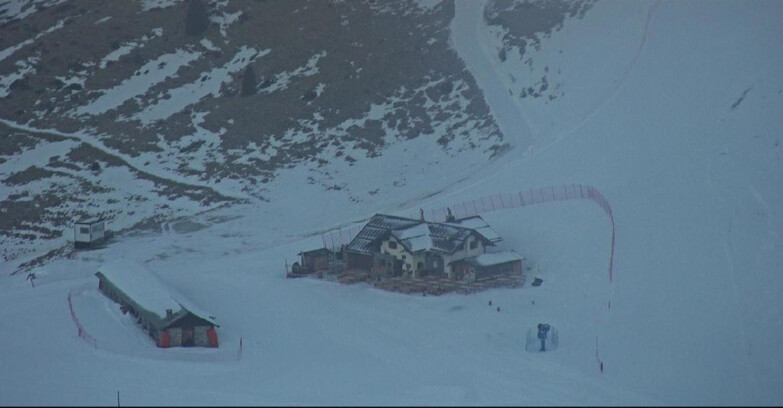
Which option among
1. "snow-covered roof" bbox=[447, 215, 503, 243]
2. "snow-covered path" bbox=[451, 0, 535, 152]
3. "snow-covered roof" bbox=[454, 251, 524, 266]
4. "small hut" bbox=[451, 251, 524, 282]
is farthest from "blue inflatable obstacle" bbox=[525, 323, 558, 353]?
"snow-covered path" bbox=[451, 0, 535, 152]

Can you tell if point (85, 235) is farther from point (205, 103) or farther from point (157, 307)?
point (205, 103)

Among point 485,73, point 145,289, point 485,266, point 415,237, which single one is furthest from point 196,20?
point 485,266

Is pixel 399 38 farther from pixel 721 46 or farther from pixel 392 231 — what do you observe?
pixel 392 231

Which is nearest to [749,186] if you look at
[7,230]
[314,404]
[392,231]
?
[392,231]

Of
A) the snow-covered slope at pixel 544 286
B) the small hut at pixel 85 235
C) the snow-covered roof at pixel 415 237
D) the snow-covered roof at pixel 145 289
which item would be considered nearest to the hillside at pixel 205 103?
the snow-covered slope at pixel 544 286

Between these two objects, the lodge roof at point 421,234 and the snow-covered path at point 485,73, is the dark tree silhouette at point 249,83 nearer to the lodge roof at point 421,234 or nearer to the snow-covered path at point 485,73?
the snow-covered path at point 485,73
